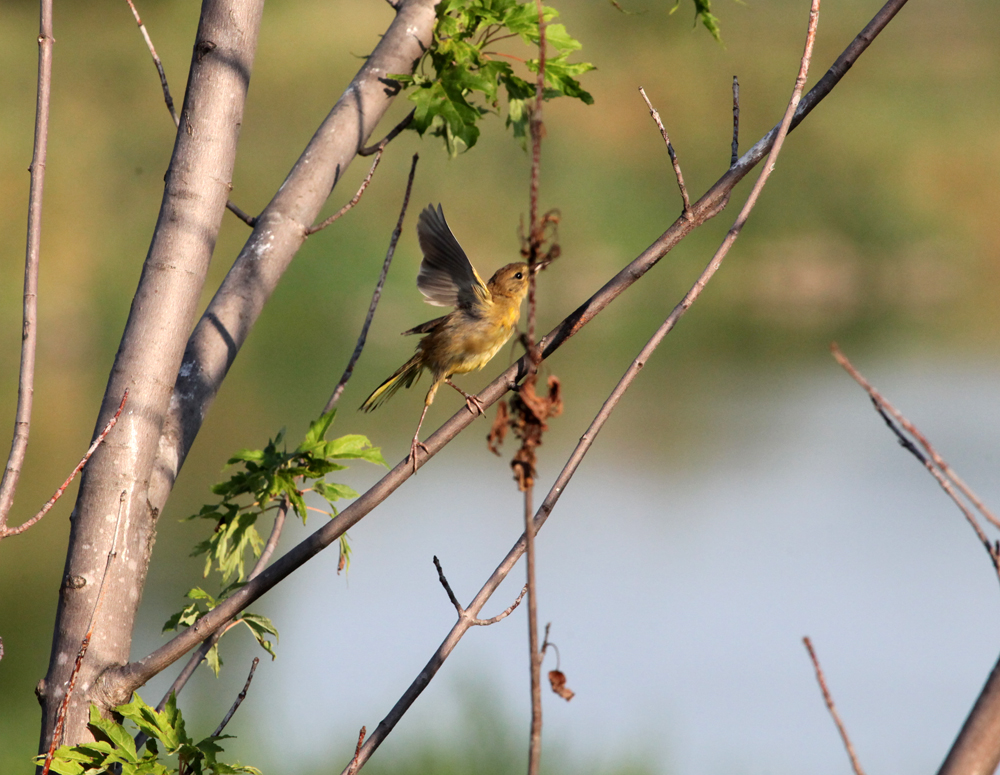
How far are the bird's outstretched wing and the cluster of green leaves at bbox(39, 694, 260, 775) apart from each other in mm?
1218

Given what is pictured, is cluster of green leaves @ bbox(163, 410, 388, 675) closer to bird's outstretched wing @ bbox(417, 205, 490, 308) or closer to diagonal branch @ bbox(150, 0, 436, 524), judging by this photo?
diagonal branch @ bbox(150, 0, 436, 524)

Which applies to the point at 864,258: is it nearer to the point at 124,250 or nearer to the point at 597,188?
the point at 597,188

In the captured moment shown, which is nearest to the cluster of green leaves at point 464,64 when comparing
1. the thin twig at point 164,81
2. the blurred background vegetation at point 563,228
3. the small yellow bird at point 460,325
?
the thin twig at point 164,81

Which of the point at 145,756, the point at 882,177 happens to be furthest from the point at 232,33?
the point at 882,177

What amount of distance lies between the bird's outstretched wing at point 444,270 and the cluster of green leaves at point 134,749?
1218mm

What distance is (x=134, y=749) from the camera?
1.49 meters

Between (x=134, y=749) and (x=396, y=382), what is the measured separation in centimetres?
166

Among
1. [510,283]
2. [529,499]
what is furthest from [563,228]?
[529,499]

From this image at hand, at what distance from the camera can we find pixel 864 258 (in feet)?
54.3

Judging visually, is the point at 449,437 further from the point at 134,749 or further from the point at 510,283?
the point at 510,283

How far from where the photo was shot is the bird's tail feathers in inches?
114

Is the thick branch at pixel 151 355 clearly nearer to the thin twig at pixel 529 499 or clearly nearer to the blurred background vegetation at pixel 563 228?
the thin twig at pixel 529 499

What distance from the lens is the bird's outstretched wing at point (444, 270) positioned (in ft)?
7.91

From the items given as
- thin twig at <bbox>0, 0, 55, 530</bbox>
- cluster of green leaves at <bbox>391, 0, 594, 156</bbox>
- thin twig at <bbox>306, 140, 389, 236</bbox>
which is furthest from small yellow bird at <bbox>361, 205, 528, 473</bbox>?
thin twig at <bbox>0, 0, 55, 530</bbox>
